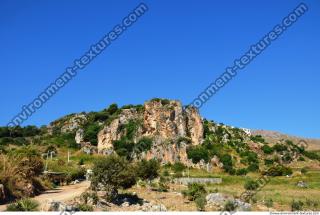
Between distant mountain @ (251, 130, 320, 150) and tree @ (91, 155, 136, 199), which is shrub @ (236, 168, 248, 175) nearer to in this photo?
tree @ (91, 155, 136, 199)

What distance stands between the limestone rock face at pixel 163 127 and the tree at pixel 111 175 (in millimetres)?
41098

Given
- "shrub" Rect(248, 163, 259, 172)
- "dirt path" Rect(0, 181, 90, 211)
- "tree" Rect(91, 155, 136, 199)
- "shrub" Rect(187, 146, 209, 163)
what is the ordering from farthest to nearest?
1. "shrub" Rect(187, 146, 209, 163)
2. "shrub" Rect(248, 163, 259, 172)
3. "tree" Rect(91, 155, 136, 199)
4. "dirt path" Rect(0, 181, 90, 211)

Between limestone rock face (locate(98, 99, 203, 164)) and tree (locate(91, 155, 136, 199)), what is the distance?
135 ft

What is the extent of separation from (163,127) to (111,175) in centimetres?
4681

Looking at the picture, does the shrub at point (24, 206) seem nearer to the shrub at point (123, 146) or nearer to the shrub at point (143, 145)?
the shrub at point (123, 146)

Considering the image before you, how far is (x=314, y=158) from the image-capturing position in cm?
8688

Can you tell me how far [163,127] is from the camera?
7550cm

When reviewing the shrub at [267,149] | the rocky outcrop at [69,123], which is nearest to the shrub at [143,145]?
the rocky outcrop at [69,123]

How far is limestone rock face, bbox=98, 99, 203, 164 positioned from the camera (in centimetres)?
7250

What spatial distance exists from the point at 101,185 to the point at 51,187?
836 cm

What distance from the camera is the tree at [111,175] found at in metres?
28.6

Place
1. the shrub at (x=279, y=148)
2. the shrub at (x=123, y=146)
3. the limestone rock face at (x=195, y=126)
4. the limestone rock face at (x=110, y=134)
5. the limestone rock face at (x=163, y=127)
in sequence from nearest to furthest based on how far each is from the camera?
1. the shrub at (x=123, y=146)
2. the limestone rock face at (x=163, y=127)
3. the limestone rock face at (x=110, y=134)
4. the limestone rock face at (x=195, y=126)
5. the shrub at (x=279, y=148)

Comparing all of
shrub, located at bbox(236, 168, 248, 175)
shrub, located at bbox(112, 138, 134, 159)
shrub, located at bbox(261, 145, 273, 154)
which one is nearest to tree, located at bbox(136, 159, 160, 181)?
shrub, located at bbox(236, 168, 248, 175)

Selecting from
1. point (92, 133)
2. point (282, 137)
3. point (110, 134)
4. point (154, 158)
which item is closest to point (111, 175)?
point (154, 158)
